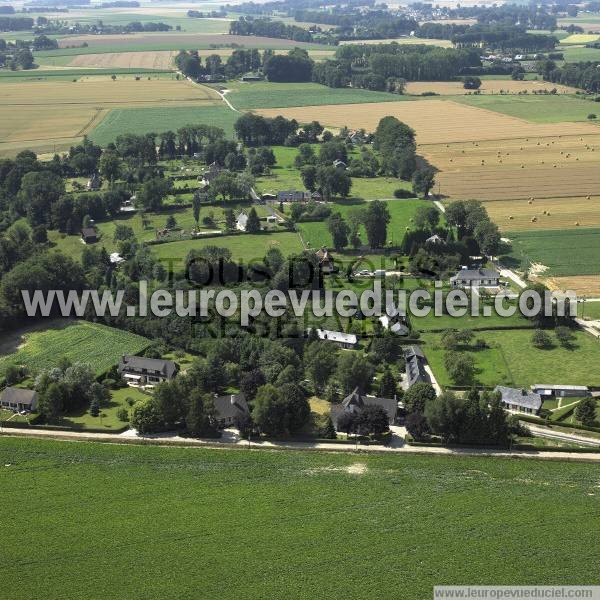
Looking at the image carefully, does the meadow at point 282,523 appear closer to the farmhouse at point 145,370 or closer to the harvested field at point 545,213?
the farmhouse at point 145,370

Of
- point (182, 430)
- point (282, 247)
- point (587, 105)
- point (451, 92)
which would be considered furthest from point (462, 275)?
point (451, 92)

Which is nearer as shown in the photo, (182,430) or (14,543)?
(14,543)

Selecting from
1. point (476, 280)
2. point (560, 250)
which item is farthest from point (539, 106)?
point (476, 280)

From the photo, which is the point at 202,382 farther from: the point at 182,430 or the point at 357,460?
the point at 357,460

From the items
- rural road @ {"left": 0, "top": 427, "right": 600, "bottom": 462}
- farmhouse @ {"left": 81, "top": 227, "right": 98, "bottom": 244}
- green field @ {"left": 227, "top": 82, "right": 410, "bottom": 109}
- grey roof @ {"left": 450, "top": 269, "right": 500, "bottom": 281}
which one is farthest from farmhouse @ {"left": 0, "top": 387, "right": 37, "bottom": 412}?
green field @ {"left": 227, "top": 82, "right": 410, "bottom": 109}

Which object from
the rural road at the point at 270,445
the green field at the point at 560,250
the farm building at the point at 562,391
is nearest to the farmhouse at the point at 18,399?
the rural road at the point at 270,445

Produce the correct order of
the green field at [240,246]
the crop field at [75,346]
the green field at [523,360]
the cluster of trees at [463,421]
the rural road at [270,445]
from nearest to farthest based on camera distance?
1. the rural road at [270,445]
2. the cluster of trees at [463,421]
3. the green field at [523,360]
4. the crop field at [75,346]
5. the green field at [240,246]

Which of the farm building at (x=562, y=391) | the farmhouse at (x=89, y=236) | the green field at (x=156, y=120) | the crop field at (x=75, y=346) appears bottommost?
the crop field at (x=75, y=346)
